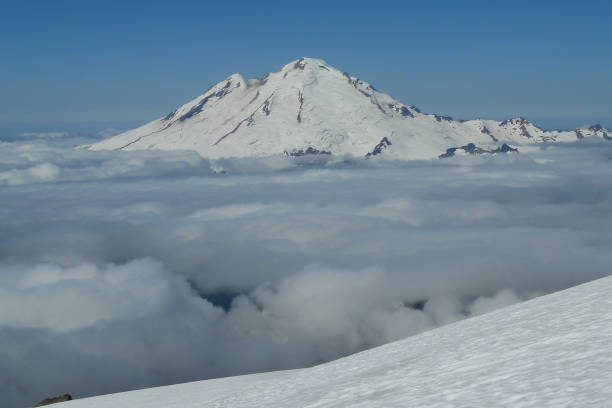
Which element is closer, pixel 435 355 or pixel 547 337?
pixel 547 337

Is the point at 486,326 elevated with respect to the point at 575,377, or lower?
lower

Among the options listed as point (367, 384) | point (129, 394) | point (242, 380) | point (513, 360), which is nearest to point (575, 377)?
point (513, 360)

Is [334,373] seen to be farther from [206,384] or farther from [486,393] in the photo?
[206,384]

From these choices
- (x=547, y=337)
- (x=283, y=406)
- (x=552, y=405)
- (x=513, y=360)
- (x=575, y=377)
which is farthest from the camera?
(x=283, y=406)

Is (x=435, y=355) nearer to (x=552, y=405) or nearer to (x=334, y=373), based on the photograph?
(x=334, y=373)

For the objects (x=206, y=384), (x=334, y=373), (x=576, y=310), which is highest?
(x=576, y=310)

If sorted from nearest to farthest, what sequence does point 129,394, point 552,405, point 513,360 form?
point 552,405
point 513,360
point 129,394

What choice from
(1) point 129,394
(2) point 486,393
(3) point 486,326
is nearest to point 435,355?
(3) point 486,326
